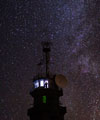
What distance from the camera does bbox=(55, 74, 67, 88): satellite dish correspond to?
47500mm

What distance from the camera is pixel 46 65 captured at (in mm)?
50812

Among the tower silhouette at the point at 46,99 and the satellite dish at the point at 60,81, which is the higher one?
the satellite dish at the point at 60,81

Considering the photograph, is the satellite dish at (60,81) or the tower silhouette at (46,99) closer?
the tower silhouette at (46,99)

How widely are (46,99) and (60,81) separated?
3453 mm

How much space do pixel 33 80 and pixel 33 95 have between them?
234cm

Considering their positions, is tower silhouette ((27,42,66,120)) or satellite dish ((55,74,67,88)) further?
satellite dish ((55,74,67,88))

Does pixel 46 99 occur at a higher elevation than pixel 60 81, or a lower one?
lower

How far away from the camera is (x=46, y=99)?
1857 inches

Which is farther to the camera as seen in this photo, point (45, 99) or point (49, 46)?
point (49, 46)

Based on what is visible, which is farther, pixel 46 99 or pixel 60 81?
pixel 60 81

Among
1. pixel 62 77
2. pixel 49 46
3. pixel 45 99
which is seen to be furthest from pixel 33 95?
pixel 49 46

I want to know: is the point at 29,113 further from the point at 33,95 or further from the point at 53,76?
the point at 53,76

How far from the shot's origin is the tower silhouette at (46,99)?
152ft

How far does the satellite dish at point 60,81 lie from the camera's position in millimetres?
47500
